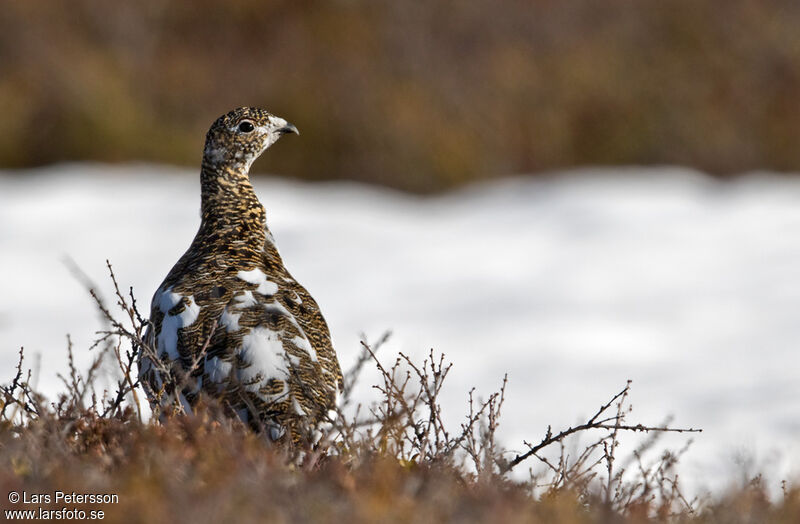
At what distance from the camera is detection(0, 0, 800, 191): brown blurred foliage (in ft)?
54.2

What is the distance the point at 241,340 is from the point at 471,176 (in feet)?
43.0

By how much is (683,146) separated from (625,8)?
11.0 ft

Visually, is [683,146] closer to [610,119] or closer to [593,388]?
[610,119]

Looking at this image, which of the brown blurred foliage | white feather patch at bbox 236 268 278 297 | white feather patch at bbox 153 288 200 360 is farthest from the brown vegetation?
the brown blurred foliage

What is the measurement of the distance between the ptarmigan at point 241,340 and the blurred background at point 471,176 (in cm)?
640

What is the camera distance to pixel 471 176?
1683 cm

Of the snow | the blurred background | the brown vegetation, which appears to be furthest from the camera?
the blurred background

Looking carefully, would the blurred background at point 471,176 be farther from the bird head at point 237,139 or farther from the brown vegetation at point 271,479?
the brown vegetation at point 271,479

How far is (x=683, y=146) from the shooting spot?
57.7 feet

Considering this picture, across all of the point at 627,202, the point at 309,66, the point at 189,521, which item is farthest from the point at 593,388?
the point at 189,521

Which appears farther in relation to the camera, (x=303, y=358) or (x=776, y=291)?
(x=776, y=291)

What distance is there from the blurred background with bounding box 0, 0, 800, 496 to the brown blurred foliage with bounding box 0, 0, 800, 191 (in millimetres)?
36
